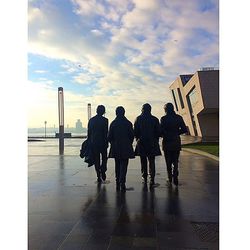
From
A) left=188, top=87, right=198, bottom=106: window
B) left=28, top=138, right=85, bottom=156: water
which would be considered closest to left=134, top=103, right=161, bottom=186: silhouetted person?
left=28, top=138, right=85, bottom=156: water

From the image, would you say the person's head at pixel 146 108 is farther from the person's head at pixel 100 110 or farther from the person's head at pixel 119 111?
the person's head at pixel 100 110

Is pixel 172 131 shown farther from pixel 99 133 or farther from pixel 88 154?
pixel 88 154

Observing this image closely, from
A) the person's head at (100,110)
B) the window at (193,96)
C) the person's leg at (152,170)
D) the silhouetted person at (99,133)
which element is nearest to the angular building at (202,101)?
the window at (193,96)

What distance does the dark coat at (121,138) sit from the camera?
6.27m

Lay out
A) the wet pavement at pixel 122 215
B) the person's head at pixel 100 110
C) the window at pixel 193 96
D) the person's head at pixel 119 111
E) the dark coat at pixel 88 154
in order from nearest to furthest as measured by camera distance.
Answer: the wet pavement at pixel 122 215, the person's head at pixel 119 111, the person's head at pixel 100 110, the dark coat at pixel 88 154, the window at pixel 193 96

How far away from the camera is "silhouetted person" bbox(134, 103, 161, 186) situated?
21.6 feet

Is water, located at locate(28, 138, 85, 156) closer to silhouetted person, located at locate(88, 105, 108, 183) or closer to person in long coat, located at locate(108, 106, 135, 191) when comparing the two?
silhouetted person, located at locate(88, 105, 108, 183)

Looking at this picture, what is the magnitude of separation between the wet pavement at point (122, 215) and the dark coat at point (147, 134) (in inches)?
33.3

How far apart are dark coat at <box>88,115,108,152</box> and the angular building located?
86.2ft

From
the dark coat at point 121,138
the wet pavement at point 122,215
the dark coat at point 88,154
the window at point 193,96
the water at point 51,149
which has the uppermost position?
the window at point 193,96

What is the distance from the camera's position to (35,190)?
620 cm
